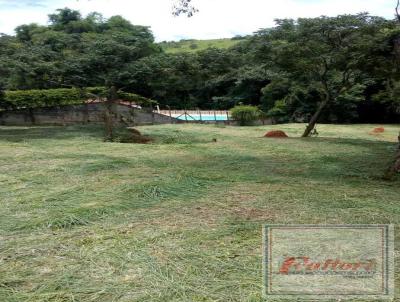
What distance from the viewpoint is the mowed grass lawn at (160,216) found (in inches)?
91.7

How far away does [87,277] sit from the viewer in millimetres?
2395

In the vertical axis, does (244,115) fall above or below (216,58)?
below

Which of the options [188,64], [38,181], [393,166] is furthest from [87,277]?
[188,64]

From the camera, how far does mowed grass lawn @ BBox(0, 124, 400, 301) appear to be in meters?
2.33

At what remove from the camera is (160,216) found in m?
3.52

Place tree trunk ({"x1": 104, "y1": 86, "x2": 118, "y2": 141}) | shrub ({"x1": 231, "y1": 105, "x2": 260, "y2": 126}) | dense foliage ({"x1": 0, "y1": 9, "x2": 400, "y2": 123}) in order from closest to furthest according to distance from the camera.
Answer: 1. dense foliage ({"x1": 0, "y1": 9, "x2": 400, "y2": 123})
2. tree trunk ({"x1": 104, "y1": 86, "x2": 118, "y2": 141})
3. shrub ({"x1": 231, "y1": 105, "x2": 260, "y2": 126})

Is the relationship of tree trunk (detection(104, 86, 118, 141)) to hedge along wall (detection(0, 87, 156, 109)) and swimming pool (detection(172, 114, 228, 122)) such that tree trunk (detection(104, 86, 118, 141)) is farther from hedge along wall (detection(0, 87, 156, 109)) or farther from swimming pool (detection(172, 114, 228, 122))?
swimming pool (detection(172, 114, 228, 122))

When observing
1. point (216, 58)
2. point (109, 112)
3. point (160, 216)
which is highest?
point (216, 58)

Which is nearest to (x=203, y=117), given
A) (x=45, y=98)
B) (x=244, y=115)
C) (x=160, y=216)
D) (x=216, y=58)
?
(x=244, y=115)

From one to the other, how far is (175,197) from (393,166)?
9.77ft

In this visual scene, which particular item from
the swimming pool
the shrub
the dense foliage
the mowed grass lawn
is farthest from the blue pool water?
the mowed grass lawn

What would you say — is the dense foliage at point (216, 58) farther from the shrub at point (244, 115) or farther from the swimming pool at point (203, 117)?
the swimming pool at point (203, 117)

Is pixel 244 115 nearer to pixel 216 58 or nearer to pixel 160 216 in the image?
pixel 216 58

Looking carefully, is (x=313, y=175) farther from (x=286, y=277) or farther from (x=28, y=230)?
(x=28, y=230)
